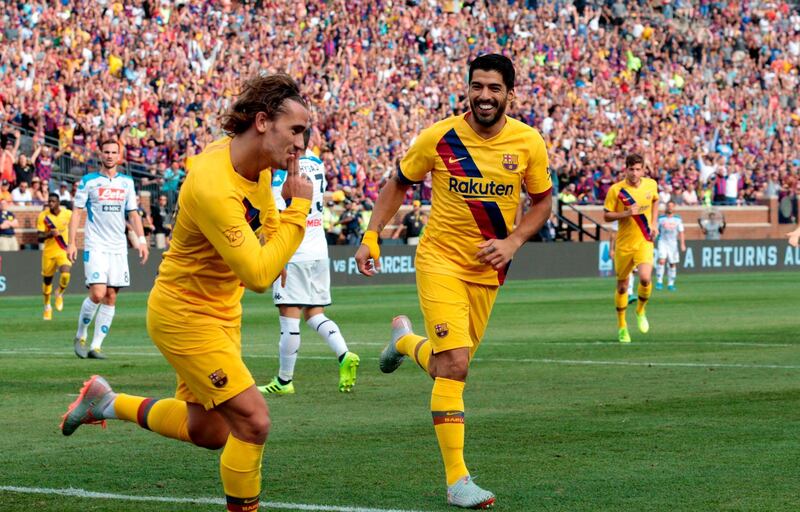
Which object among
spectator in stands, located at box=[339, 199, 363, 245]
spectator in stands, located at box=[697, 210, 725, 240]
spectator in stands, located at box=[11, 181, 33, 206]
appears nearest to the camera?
spectator in stands, located at box=[11, 181, 33, 206]

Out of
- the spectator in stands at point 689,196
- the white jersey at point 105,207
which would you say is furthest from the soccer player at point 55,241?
the spectator in stands at point 689,196

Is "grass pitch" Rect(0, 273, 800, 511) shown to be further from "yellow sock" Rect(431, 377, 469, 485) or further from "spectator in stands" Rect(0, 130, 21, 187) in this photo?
"spectator in stands" Rect(0, 130, 21, 187)

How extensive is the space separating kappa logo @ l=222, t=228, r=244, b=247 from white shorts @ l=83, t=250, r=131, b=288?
434 inches

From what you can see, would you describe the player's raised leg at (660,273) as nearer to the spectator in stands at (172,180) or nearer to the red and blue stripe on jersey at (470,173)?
the spectator in stands at (172,180)

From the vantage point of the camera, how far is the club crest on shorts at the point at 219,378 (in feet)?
21.1

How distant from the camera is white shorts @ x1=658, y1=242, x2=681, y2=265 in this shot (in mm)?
37156

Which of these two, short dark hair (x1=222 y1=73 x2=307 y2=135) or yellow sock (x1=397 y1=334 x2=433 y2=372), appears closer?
short dark hair (x1=222 y1=73 x2=307 y2=135)

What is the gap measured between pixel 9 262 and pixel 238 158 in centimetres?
2620

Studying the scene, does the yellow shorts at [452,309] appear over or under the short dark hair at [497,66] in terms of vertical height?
under

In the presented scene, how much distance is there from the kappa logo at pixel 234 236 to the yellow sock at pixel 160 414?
1339 mm

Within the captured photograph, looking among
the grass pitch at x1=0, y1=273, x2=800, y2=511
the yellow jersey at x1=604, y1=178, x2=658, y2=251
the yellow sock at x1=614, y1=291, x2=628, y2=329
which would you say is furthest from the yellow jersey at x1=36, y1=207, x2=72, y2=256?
the yellow sock at x1=614, y1=291, x2=628, y2=329

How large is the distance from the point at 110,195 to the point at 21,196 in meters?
15.5

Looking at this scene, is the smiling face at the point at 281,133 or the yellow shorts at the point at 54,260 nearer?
the smiling face at the point at 281,133

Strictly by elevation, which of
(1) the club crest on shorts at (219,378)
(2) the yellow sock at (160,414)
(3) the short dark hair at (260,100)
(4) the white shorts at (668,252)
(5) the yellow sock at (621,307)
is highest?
(3) the short dark hair at (260,100)
